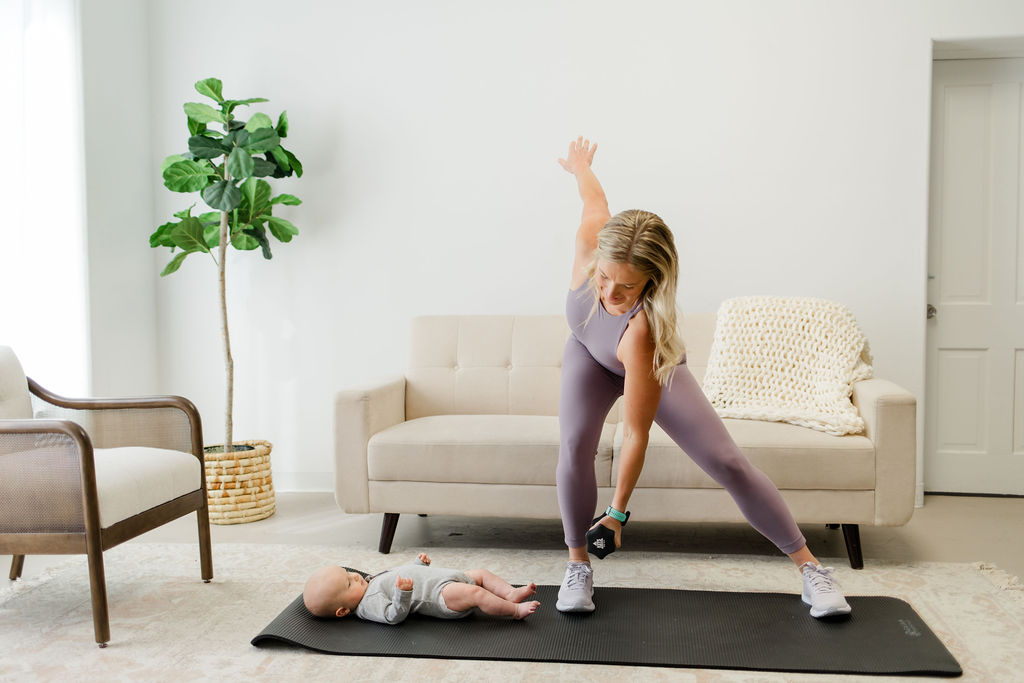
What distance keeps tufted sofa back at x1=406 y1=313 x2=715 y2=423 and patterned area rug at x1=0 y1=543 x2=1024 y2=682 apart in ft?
2.14

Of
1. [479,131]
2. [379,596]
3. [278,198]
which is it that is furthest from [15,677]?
[479,131]

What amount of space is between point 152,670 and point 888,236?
3.23m

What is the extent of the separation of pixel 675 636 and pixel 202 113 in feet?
9.37

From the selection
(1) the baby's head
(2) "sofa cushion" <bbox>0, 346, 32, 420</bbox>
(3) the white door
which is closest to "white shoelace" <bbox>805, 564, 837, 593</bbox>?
(1) the baby's head

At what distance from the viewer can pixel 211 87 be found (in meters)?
3.54

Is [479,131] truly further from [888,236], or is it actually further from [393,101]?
[888,236]

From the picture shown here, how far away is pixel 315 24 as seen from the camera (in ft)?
12.8

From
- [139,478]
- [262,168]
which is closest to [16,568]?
[139,478]

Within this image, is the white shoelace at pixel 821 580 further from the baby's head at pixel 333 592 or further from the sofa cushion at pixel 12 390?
the sofa cushion at pixel 12 390

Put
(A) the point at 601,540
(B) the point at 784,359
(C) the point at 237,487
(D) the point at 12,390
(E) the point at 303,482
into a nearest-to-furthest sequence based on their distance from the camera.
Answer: (A) the point at 601,540 < (D) the point at 12,390 < (B) the point at 784,359 < (C) the point at 237,487 < (E) the point at 303,482

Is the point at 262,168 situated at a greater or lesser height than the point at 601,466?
greater

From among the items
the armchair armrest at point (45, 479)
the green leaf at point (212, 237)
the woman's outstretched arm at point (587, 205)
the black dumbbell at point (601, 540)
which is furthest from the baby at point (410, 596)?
the green leaf at point (212, 237)

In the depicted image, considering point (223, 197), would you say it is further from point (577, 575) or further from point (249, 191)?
point (577, 575)

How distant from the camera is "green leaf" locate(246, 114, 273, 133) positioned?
355cm
